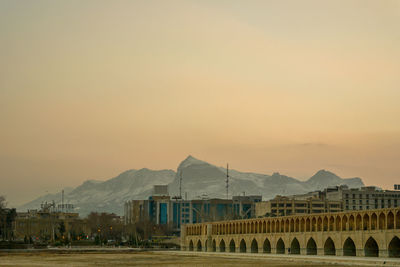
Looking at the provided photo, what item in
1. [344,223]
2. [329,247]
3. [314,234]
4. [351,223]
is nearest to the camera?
[351,223]

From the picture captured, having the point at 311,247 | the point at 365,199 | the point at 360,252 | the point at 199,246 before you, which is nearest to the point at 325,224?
the point at 311,247

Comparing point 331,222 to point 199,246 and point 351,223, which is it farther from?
point 199,246

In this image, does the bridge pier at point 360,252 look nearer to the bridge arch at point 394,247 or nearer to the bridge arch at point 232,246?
the bridge arch at point 394,247

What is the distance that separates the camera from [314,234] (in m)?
84.9

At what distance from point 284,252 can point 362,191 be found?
102 metres

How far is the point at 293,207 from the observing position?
601ft

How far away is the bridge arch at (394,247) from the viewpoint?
6783 cm

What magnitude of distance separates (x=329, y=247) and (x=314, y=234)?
10.4 ft

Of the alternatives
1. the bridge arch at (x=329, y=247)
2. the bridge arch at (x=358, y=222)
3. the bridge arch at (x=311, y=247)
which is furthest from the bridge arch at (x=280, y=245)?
the bridge arch at (x=358, y=222)

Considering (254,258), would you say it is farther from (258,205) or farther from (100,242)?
(258,205)

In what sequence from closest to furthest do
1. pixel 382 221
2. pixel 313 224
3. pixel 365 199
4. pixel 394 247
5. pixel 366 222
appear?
pixel 394 247
pixel 382 221
pixel 366 222
pixel 313 224
pixel 365 199

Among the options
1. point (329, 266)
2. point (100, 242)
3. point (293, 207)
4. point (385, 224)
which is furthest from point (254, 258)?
point (293, 207)

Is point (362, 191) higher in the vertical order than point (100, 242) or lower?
higher

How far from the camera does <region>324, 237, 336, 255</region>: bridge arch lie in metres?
81.9
